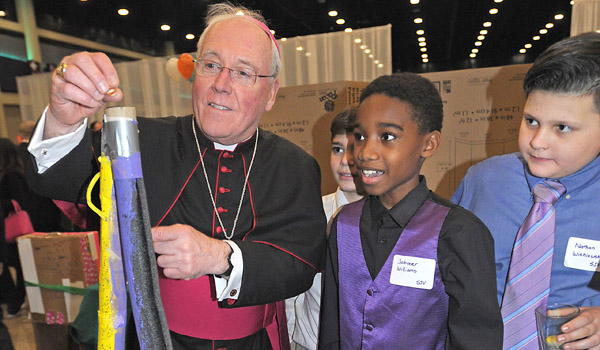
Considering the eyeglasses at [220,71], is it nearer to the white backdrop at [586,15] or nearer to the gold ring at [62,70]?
the gold ring at [62,70]

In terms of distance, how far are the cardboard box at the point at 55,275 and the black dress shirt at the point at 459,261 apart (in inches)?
101

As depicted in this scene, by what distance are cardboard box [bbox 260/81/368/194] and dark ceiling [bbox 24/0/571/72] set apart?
3137 millimetres

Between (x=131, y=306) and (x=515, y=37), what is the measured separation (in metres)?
10.8

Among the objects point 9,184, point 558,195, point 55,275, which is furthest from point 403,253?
point 9,184

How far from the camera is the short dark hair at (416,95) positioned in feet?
4.19

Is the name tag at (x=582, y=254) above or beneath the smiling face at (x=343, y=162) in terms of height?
beneath

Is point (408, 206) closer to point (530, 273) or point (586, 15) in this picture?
point (530, 273)

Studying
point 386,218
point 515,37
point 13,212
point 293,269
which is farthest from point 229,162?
point 515,37

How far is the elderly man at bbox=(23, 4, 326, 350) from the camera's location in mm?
1075

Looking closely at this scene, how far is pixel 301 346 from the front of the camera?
1.92 metres

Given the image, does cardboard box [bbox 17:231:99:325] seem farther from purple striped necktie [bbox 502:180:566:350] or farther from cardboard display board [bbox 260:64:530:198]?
purple striped necktie [bbox 502:180:566:350]

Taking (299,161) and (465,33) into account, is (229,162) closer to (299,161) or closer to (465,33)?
(299,161)

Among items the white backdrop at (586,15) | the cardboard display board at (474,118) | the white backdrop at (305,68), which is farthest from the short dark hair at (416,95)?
the white backdrop at (586,15)

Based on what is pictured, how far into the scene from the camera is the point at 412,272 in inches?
45.9
